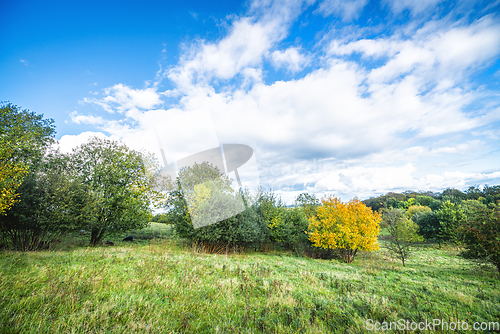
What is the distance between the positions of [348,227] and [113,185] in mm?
20503

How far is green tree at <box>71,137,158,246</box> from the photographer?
1360cm

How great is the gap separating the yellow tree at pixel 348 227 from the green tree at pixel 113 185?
16.3 meters

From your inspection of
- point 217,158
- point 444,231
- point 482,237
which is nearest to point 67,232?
point 217,158

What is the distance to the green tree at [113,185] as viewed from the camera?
13.6 m

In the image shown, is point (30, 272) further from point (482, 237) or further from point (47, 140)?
point (482, 237)

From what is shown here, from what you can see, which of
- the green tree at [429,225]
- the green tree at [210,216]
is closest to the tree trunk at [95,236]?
the green tree at [210,216]

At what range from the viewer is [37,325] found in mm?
3070

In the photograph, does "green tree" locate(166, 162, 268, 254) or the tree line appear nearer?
the tree line

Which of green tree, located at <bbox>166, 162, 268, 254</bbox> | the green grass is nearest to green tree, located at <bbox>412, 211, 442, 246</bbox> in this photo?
green tree, located at <bbox>166, 162, 268, 254</bbox>

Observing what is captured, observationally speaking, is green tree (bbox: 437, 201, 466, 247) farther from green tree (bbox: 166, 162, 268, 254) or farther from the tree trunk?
the tree trunk

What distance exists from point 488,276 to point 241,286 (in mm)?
16359

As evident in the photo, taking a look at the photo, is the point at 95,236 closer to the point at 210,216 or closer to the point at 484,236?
the point at 210,216

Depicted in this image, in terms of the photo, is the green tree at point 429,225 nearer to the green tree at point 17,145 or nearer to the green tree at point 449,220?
the green tree at point 449,220

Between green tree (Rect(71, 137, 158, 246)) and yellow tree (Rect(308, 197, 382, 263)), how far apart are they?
1634 cm
